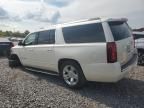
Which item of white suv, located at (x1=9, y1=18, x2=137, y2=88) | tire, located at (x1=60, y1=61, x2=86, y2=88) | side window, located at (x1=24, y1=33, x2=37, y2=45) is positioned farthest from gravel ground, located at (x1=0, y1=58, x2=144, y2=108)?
side window, located at (x1=24, y1=33, x2=37, y2=45)

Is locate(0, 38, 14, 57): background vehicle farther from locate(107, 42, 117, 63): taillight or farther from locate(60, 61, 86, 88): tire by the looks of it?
locate(107, 42, 117, 63): taillight

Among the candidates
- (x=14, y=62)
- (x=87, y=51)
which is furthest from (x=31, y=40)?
(x=87, y=51)

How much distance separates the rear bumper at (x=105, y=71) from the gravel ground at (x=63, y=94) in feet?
1.68

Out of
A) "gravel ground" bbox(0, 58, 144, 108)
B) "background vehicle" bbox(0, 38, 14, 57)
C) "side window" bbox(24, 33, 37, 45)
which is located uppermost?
"side window" bbox(24, 33, 37, 45)

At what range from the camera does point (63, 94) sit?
5.57 meters

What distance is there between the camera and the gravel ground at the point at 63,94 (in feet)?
16.0

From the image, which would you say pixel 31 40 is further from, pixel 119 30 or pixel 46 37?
pixel 119 30

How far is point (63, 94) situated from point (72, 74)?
2.38ft

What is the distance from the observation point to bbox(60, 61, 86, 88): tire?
5.76m

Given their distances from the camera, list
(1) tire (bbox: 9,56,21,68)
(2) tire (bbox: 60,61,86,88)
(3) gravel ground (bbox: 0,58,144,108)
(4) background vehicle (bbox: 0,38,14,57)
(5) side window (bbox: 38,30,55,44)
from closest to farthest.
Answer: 1. (3) gravel ground (bbox: 0,58,144,108)
2. (2) tire (bbox: 60,61,86,88)
3. (5) side window (bbox: 38,30,55,44)
4. (1) tire (bbox: 9,56,21,68)
5. (4) background vehicle (bbox: 0,38,14,57)

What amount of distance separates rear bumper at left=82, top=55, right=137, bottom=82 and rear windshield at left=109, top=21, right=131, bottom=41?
28.5 inches

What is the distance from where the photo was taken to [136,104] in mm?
4852

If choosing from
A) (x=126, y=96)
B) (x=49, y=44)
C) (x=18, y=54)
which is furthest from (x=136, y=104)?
(x=18, y=54)

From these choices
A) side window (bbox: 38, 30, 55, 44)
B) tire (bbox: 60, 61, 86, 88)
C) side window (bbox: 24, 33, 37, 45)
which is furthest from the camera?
side window (bbox: 24, 33, 37, 45)
